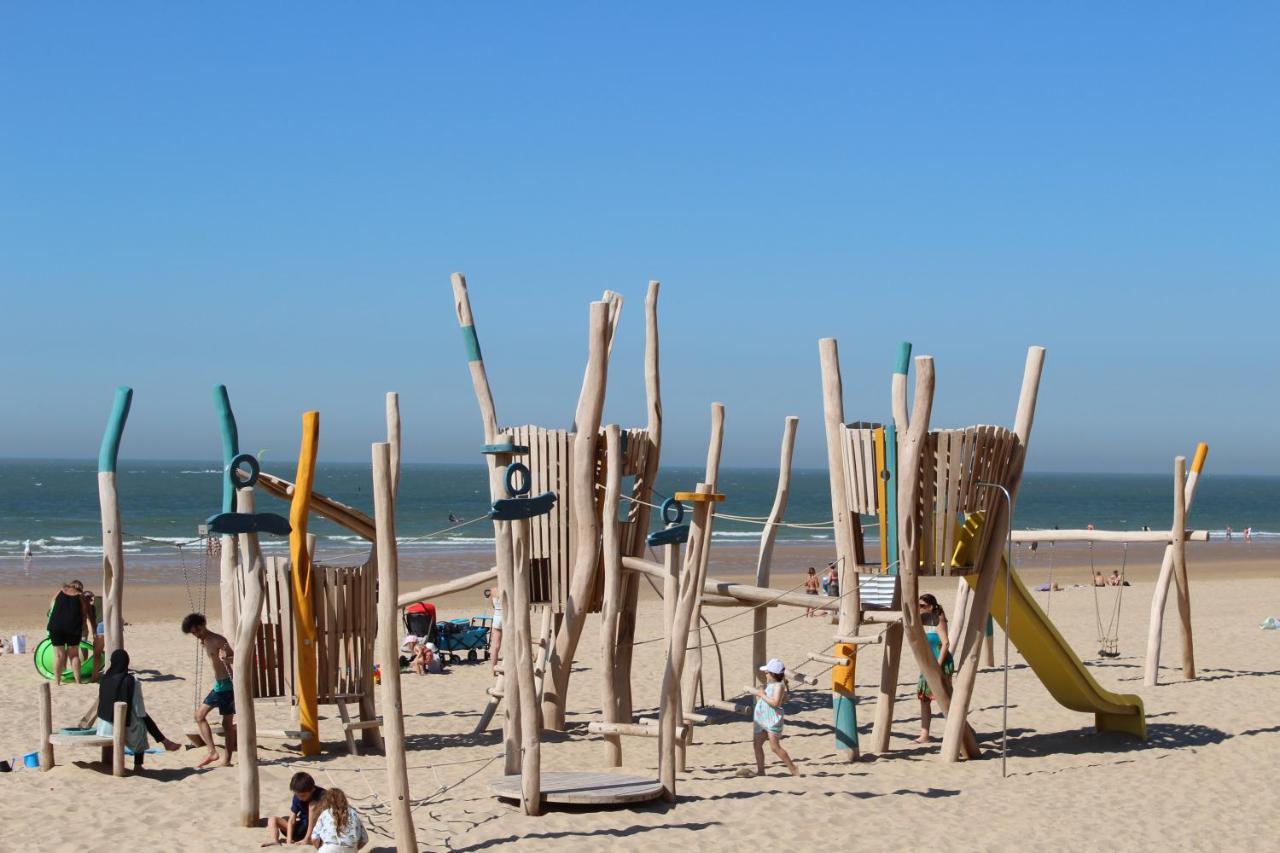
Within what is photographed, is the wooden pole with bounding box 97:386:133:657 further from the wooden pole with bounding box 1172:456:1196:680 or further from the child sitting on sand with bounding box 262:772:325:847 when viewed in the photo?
the wooden pole with bounding box 1172:456:1196:680

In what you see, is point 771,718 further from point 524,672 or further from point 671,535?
point 524,672

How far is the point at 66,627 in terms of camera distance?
1473cm

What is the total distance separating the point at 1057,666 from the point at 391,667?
6863 mm

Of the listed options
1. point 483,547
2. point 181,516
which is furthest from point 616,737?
point 181,516

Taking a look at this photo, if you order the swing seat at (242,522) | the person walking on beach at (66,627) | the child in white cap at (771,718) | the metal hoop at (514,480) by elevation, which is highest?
the metal hoop at (514,480)

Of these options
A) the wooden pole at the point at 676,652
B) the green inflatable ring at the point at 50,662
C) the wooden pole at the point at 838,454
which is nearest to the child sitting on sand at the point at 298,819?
the wooden pole at the point at 676,652

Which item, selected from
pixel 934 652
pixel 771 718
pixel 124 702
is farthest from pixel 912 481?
pixel 124 702

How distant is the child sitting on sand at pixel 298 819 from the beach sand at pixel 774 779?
0.15 meters

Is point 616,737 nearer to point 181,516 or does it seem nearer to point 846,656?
point 846,656

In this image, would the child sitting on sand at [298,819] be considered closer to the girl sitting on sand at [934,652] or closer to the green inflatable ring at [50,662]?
the girl sitting on sand at [934,652]

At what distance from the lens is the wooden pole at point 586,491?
1123 cm

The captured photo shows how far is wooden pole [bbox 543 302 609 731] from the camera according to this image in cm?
1123

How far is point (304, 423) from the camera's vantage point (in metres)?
9.84

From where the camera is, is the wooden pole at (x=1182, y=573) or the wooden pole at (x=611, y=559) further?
the wooden pole at (x=1182, y=573)
